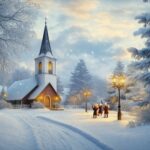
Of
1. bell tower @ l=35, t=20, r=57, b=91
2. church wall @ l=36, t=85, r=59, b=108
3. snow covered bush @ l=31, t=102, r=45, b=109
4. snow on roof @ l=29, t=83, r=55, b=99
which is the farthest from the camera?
bell tower @ l=35, t=20, r=57, b=91

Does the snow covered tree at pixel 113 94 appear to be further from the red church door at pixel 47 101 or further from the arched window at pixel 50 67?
the arched window at pixel 50 67

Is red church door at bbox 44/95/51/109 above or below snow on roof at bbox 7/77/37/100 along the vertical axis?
below

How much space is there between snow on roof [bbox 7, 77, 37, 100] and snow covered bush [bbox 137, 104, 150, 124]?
4337 cm

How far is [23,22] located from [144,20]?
8.54 meters

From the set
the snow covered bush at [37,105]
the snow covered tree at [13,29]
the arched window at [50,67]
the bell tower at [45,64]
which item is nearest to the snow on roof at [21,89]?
the bell tower at [45,64]

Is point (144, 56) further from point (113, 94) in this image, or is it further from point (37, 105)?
point (37, 105)

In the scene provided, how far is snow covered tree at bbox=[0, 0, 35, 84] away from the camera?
20.3 m

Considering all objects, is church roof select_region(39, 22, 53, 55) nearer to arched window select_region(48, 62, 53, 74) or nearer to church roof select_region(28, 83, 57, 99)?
arched window select_region(48, 62, 53, 74)

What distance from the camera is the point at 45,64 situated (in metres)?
62.9

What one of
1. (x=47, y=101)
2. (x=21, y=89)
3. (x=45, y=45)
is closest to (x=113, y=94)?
(x=47, y=101)

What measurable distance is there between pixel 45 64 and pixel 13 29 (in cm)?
4208

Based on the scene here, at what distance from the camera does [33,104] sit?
56.4 meters

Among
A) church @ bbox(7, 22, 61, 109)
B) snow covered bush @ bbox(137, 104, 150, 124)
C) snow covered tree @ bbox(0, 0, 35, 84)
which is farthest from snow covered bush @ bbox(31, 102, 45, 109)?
snow covered bush @ bbox(137, 104, 150, 124)

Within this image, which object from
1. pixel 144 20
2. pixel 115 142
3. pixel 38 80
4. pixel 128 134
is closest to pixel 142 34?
pixel 144 20
